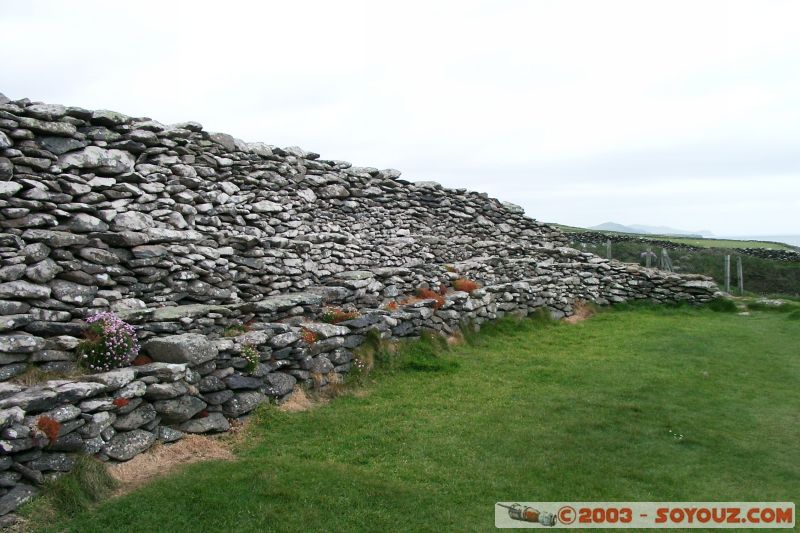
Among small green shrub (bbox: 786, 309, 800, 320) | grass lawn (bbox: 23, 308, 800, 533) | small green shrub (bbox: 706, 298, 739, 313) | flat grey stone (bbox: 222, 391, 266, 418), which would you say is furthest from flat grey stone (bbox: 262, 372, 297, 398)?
small green shrub (bbox: 706, 298, 739, 313)

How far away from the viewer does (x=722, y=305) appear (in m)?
22.3

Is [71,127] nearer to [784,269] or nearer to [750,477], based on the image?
[750,477]

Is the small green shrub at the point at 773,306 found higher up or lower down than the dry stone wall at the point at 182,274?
lower down

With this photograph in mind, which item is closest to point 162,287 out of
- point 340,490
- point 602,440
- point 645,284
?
point 340,490

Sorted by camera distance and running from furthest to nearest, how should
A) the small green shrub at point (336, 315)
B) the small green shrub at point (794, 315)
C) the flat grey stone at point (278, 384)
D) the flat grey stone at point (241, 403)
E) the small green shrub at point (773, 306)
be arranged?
the small green shrub at point (773, 306) → the small green shrub at point (794, 315) → the small green shrub at point (336, 315) → the flat grey stone at point (278, 384) → the flat grey stone at point (241, 403)

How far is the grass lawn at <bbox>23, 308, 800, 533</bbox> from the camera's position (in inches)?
273

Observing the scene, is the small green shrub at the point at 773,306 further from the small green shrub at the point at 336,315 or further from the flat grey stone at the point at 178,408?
the flat grey stone at the point at 178,408

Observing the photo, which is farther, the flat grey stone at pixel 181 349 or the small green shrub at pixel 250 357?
the small green shrub at pixel 250 357

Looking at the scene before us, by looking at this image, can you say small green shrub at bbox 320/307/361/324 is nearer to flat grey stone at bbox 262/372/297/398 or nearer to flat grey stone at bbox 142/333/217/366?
flat grey stone at bbox 262/372/297/398

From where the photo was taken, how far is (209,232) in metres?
13.5

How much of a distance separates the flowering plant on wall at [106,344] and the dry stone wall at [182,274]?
0.21 m

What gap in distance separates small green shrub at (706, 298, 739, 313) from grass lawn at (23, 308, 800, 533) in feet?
23.5

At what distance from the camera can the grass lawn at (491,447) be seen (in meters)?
6.95

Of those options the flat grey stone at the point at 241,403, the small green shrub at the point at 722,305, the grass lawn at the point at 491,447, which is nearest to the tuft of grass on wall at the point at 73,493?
the grass lawn at the point at 491,447
